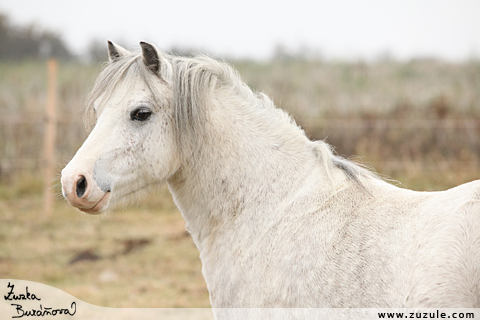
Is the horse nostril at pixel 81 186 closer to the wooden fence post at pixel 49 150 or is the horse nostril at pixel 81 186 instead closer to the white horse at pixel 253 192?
the white horse at pixel 253 192

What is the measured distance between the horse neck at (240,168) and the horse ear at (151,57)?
0.45 metres

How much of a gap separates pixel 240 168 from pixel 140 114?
750 mm

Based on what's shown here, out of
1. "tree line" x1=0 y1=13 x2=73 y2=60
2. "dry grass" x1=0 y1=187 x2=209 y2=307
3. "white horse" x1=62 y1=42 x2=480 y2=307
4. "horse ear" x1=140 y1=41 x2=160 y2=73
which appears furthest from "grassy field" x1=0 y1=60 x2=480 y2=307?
"tree line" x1=0 y1=13 x2=73 y2=60

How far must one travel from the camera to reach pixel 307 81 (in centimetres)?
1598

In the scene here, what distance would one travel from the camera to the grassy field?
688cm

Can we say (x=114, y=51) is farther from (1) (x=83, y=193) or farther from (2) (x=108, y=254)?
(2) (x=108, y=254)

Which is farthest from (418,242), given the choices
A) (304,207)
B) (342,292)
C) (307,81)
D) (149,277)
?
(307,81)

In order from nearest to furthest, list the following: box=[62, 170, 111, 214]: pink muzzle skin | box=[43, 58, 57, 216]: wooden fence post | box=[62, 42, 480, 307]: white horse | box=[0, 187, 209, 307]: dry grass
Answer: box=[62, 42, 480, 307]: white horse < box=[62, 170, 111, 214]: pink muzzle skin < box=[0, 187, 209, 307]: dry grass < box=[43, 58, 57, 216]: wooden fence post

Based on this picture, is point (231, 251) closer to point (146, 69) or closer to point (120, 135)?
point (120, 135)

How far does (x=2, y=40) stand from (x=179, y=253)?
17845 mm

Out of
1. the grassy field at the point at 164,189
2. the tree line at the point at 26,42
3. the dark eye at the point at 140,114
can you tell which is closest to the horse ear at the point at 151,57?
the dark eye at the point at 140,114

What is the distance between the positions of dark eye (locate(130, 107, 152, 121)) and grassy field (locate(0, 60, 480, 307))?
0.76 metres

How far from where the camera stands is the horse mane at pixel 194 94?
2705 millimetres

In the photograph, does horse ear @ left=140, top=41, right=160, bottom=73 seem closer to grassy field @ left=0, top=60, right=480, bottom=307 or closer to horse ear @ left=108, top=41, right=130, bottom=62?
horse ear @ left=108, top=41, right=130, bottom=62
